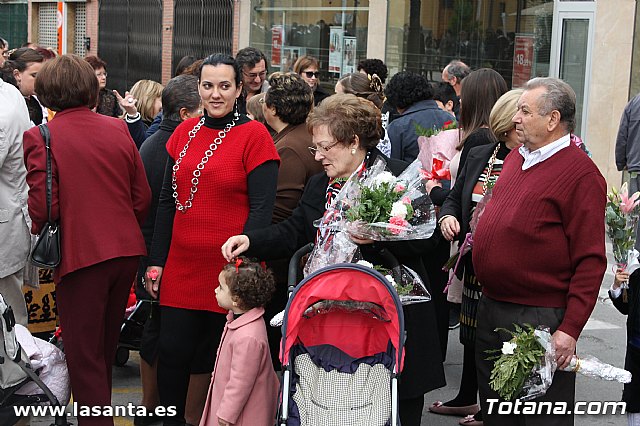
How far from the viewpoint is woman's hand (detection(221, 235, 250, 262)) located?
5062 mm

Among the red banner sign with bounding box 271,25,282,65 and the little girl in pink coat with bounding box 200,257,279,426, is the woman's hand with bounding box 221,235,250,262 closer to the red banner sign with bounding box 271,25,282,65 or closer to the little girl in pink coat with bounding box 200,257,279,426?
the little girl in pink coat with bounding box 200,257,279,426

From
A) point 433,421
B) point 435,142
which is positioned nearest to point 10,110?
point 435,142

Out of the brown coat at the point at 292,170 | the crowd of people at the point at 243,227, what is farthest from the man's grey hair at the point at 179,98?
the brown coat at the point at 292,170

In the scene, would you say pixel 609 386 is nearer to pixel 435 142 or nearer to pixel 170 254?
pixel 435 142

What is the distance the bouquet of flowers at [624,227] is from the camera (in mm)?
5078

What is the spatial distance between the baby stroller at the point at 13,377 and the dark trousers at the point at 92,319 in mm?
174

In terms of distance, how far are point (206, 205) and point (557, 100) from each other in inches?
77.9

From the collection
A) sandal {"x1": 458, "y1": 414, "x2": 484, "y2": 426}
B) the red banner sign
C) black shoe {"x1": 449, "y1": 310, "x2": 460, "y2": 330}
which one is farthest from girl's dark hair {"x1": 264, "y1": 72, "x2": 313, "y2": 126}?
the red banner sign

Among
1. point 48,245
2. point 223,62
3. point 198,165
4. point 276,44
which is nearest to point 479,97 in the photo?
point 223,62

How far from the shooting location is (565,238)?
439 cm

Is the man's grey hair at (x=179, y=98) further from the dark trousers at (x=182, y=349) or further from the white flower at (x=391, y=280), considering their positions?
the white flower at (x=391, y=280)

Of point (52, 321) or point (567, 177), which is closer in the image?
point (567, 177)

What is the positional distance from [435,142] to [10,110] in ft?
9.15

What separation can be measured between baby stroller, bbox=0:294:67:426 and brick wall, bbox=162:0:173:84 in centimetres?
1875
